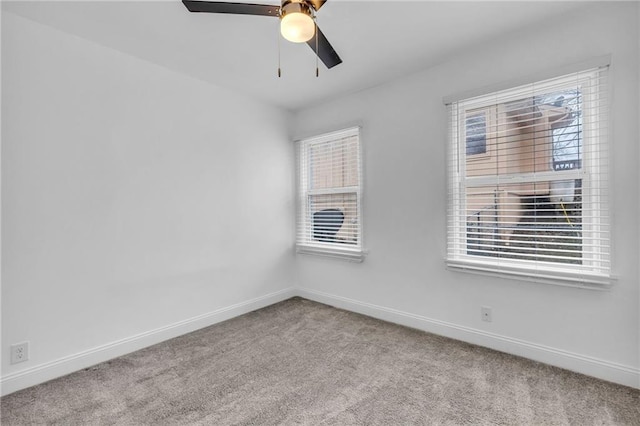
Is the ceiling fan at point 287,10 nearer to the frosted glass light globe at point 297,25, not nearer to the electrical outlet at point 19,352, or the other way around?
the frosted glass light globe at point 297,25

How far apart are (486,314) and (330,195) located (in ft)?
6.68

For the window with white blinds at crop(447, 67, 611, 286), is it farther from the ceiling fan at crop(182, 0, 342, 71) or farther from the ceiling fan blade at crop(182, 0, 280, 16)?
the ceiling fan blade at crop(182, 0, 280, 16)

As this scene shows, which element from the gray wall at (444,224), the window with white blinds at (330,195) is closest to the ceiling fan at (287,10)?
the gray wall at (444,224)

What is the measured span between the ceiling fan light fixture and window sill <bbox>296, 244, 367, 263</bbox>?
7.54 feet

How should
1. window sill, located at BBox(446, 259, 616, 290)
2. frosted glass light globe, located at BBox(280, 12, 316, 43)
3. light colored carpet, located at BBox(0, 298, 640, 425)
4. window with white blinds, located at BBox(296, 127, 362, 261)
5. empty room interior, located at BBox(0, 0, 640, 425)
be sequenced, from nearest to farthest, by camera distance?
frosted glass light globe, located at BBox(280, 12, 316, 43), light colored carpet, located at BBox(0, 298, 640, 425), empty room interior, located at BBox(0, 0, 640, 425), window sill, located at BBox(446, 259, 616, 290), window with white blinds, located at BBox(296, 127, 362, 261)

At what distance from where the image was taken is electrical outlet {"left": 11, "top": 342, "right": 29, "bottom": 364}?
6.59 ft

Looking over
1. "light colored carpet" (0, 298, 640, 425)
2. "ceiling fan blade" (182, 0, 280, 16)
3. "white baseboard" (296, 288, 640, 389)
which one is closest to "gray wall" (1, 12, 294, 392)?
"light colored carpet" (0, 298, 640, 425)

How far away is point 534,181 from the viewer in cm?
229

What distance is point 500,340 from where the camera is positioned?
244 centimetres

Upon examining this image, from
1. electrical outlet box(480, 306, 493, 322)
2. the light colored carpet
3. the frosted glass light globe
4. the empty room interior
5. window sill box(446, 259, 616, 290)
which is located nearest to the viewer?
the frosted glass light globe

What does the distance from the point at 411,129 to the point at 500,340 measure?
78.0 inches

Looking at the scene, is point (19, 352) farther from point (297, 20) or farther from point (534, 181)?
point (534, 181)

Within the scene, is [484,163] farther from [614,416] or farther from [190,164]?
[190,164]

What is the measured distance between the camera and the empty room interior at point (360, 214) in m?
1.93
